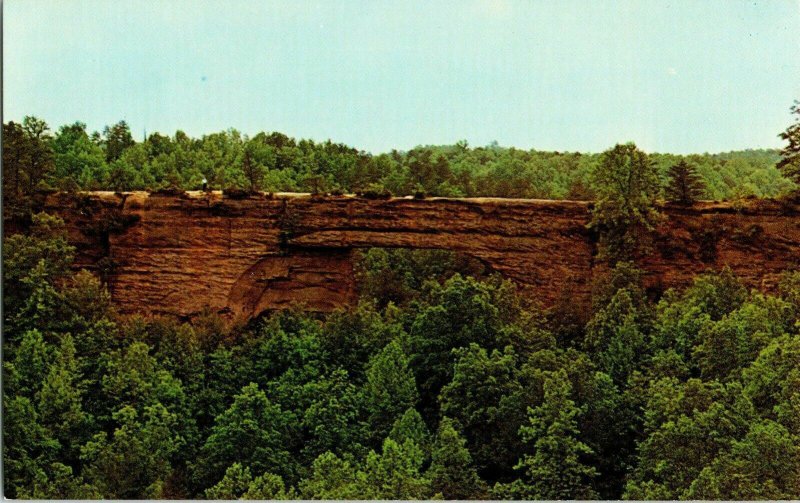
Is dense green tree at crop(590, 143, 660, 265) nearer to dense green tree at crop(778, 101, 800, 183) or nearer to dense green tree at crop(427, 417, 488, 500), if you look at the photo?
dense green tree at crop(778, 101, 800, 183)

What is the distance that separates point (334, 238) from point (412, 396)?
20.2ft

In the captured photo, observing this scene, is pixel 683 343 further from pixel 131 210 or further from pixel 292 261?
pixel 131 210

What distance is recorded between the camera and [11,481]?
14953 mm

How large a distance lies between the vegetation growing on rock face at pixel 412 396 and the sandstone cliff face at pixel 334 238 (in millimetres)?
1815

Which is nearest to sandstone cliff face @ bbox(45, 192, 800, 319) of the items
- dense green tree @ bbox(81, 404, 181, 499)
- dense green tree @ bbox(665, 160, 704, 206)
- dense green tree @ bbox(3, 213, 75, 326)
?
dense green tree @ bbox(665, 160, 704, 206)

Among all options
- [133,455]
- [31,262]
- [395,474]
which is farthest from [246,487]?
[31,262]

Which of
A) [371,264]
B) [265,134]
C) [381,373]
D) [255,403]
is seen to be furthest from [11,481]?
[371,264]

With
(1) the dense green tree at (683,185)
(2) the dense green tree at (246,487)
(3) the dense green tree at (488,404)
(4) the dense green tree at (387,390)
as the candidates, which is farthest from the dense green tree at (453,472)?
(1) the dense green tree at (683,185)

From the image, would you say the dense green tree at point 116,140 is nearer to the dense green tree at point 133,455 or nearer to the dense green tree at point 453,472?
the dense green tree at point 133,455

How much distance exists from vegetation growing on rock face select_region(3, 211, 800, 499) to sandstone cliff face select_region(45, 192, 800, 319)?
1.82m

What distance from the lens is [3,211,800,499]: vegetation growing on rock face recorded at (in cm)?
1438

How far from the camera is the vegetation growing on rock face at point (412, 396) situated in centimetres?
1438

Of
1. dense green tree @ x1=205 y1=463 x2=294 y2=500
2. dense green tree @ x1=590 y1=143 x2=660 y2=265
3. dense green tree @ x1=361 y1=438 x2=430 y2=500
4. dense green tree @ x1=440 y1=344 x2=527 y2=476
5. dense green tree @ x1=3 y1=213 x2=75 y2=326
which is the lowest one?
dense green tree @ x1=205 y1=463 x2=294 y2=500

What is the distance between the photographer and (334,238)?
21.7 meters
